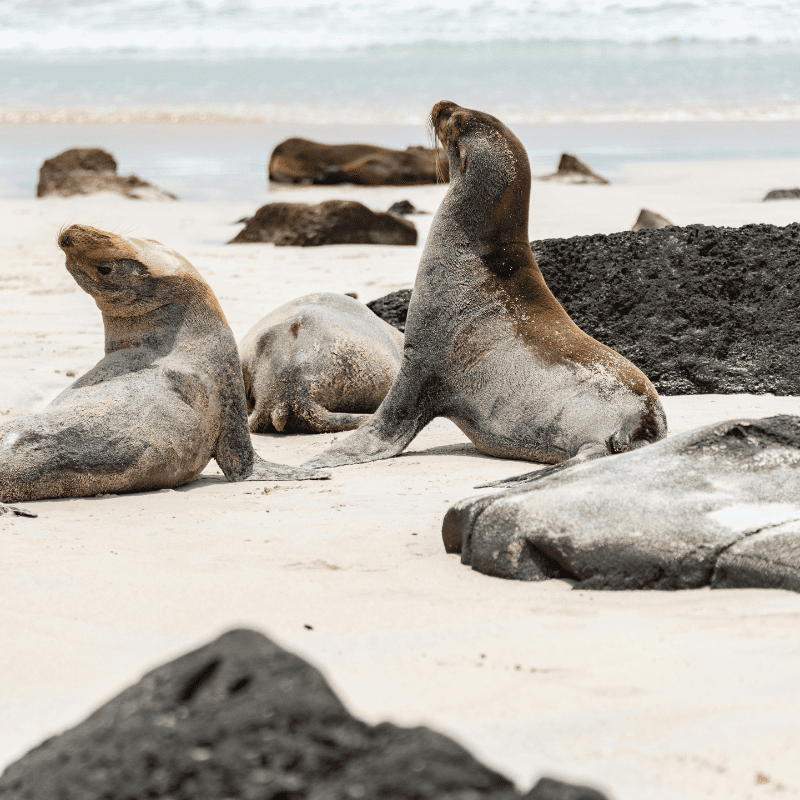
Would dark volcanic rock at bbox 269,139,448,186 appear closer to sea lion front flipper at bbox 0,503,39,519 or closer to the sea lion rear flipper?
the sea lion rear flipper

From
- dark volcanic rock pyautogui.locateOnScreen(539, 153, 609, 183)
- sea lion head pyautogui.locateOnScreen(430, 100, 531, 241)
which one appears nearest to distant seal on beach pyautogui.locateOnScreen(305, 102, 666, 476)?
sea lion head pyautogui.locateOnScreen(430, 100, 531, 241)

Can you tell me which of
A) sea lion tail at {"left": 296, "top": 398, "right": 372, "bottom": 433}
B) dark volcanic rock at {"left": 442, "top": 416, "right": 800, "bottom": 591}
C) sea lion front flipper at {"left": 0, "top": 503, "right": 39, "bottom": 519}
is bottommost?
sea lion tail at {"left": 296, "top": 398, "right": 372, "bottom": 433}

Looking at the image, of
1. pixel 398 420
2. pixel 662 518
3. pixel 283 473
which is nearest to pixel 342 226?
pixel 398 420

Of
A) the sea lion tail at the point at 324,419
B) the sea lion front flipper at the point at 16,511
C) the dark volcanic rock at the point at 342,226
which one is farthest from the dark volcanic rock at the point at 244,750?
the dark volcanic rock at the point at 342,226

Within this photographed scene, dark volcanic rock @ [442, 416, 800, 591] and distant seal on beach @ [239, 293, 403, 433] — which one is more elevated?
dark volcanic rock @ [442, 416, 800, 591]

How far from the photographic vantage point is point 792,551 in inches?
116

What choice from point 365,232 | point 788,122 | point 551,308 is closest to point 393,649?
point 551,308

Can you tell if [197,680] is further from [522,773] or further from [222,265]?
[222,265]

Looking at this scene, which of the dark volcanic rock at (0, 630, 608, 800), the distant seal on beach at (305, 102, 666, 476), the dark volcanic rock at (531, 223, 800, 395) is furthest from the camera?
the dark volcanic rock at (531, 223, 800, 395)

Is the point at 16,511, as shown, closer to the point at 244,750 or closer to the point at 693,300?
the point at 244,750

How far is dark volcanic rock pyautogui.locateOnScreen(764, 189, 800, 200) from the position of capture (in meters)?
16.0

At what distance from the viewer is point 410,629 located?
2.72 meters

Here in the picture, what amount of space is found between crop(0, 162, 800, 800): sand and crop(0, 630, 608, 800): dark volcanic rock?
0.50 metres

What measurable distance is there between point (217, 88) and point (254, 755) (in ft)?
159
